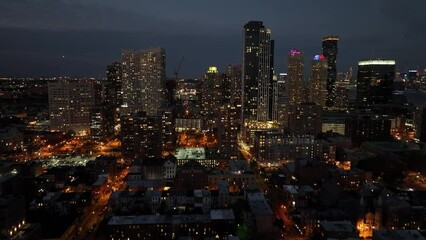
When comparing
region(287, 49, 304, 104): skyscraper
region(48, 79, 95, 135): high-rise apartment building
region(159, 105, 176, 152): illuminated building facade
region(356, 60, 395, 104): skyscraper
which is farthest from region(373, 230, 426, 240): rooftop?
region(356, 60, 395, 104): skyscraper

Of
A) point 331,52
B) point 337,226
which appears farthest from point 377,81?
point 337,226

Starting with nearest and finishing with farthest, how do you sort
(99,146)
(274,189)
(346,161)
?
(274,189) < (346,161) < (99,146)

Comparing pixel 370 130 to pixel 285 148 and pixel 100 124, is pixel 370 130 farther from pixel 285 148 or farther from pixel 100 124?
pixel 100 124

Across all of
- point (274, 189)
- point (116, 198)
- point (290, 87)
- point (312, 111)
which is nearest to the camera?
point (116, 198)

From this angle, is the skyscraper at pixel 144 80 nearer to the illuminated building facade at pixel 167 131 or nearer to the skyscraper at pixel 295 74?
Answer: the illuminated building facade at pixel 167 131

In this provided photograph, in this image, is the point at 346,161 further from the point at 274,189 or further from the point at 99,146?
the point at 99,146

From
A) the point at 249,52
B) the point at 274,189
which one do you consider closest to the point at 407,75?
the point at 249,52

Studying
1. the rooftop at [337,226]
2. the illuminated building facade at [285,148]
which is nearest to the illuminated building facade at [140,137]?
the illuminated building facade at [285,148]
